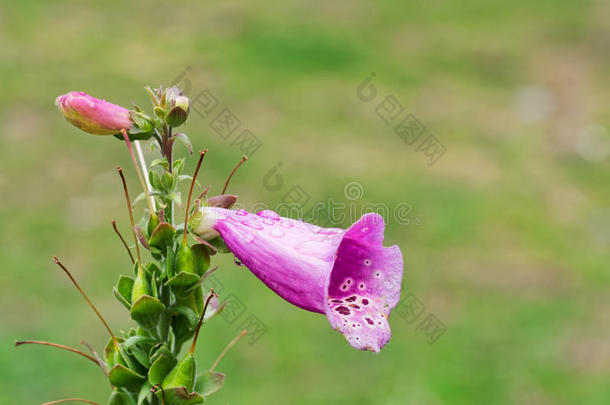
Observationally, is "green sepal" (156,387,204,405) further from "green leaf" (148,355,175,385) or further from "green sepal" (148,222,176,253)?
"green sepal" (148,222,176,253)

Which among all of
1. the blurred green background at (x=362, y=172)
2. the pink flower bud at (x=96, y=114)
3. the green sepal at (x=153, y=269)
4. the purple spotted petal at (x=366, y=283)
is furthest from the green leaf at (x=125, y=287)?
the blurred green background at (x=362, y=172)

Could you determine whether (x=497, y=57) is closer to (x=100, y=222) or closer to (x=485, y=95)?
(x=485, y=95)

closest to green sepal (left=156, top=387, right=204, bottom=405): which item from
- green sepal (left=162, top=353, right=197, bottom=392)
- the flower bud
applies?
green sepal (left=162, top=353, right=197, bottom=392)

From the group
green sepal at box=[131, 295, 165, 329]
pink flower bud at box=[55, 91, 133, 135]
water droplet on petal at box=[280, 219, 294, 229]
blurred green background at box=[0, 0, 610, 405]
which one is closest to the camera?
green sepal at box=[131, 295, 165, 329]

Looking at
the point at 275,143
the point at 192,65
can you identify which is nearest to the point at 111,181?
the point at 275,143

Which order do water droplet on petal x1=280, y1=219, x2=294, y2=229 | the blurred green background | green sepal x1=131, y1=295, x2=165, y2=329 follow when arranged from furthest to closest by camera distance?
1. the blurred green background
2. water droplet on petal x1=280, y1=219, x2=294, y2=229
3. green sepal x1=131, y1=295, x2=165, y2=329

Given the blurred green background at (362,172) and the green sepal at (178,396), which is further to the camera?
the blurred green background at (362,172)

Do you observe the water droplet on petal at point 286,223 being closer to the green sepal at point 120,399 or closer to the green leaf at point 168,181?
the green leaf at point 168,181
